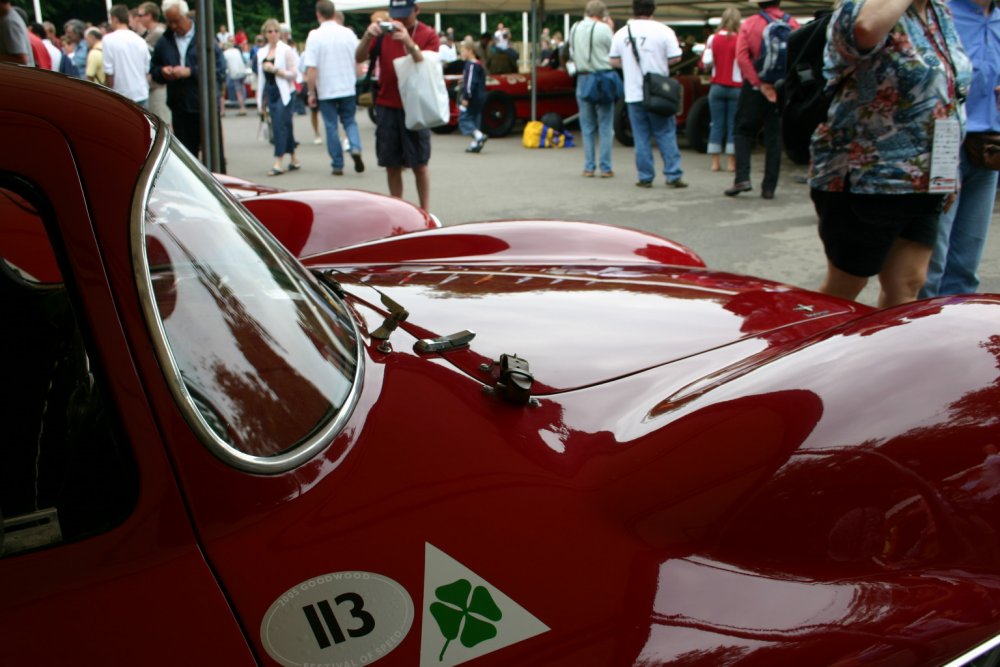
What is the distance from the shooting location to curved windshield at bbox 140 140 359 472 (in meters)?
1.34

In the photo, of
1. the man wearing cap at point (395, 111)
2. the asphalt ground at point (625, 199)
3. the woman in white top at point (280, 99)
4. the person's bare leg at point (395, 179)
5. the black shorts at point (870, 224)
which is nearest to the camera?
the black shorts at point (870, 224)

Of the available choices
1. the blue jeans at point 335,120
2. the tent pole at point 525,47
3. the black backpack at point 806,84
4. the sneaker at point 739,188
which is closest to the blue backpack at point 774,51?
the sneaker at point 739,188

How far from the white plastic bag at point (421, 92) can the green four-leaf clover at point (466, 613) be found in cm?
593

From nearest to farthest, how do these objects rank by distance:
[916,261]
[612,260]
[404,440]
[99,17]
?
1. [404,440]
2. [612,260]
3. [916,261]
4. [99,17]

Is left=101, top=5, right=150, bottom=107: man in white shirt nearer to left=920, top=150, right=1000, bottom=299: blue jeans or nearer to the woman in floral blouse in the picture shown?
the woman in floral blouse

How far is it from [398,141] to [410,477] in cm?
616

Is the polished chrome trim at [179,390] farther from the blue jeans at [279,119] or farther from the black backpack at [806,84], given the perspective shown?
the blue jeans at [279,119]

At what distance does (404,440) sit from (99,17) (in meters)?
38.3

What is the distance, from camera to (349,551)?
129cm

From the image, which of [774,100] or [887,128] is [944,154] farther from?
[774,100]

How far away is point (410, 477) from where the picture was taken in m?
1.41

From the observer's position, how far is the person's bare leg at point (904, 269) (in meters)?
3.47

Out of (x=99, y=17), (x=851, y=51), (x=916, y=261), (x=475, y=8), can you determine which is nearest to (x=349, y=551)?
(x=851, y=51)

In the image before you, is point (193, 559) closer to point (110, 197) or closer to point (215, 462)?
point (215, 462)
